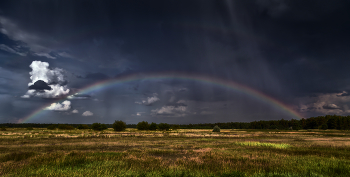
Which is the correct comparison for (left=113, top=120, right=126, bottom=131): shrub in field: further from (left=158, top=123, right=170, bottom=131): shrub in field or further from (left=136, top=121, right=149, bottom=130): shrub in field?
(left=158, top=123, right=170, bottom=131): shrub in field

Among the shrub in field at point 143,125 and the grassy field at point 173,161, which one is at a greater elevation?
the grassy field at point 173,161

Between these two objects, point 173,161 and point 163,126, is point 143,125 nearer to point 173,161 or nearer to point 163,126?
point 163,126

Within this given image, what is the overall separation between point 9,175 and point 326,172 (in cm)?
1581

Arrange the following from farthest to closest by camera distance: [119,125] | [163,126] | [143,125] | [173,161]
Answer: [163,126] → [143,125] → [119,125] → [173,161]

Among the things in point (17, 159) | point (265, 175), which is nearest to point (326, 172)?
point (265, 175)

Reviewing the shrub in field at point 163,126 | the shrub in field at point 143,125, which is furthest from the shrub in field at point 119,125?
the shrub in field at point 163,126

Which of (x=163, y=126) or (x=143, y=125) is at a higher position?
(x=143, y=125)

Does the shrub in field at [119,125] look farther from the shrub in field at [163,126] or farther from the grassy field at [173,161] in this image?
the grassy field at [173,161]

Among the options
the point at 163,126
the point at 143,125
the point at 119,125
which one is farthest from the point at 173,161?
the point at 163,126

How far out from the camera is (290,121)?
17775 centimetres

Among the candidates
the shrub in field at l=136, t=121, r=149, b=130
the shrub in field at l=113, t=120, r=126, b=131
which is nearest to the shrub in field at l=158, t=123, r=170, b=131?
the shrub in field at l=136, t=121, r=149, b=130

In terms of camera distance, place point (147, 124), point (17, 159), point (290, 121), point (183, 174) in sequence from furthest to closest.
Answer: point (290, 121) < point (147, 124) < point (17, 159) < point (183, 174)

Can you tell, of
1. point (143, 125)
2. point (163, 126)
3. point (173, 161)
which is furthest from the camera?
point (163, 126)

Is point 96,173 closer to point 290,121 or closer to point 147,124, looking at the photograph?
point 147,124
